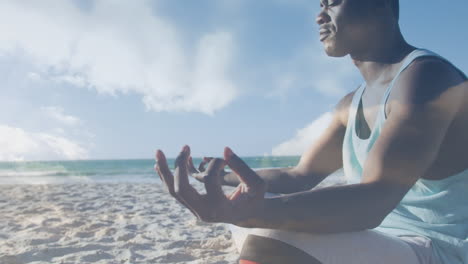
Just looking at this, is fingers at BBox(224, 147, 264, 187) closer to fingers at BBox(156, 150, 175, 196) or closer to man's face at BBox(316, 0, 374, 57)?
fingers at BBox(156, 150, 175, 196)

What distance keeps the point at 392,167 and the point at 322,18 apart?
80cm

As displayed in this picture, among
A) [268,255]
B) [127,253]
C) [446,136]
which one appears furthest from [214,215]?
[127,253]

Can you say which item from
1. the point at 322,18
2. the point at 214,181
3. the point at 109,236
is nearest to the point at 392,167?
the point at 214,181

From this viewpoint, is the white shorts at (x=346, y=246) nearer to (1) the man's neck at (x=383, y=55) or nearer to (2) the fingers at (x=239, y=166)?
(2) the fingers at (x=239, y=166)

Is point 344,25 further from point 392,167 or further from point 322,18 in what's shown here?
point 392,167

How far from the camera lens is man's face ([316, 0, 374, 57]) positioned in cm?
146

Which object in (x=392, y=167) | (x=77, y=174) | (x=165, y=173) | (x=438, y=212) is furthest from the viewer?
(x=77, y=174)

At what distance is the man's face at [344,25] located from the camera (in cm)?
146

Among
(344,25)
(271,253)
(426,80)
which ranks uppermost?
(344,25)

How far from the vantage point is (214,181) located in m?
0.87

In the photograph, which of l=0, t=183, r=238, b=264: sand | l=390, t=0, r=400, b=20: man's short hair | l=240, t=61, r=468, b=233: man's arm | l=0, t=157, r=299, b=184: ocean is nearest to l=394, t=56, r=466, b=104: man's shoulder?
l=240, t=61, r=468, b=233: man's arm

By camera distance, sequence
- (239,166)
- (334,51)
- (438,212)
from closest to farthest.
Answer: (239,166) < (438,212) < (334,51)

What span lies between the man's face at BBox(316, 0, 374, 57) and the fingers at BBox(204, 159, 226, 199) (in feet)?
3.01

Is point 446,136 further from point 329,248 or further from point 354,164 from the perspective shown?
point 329,248
